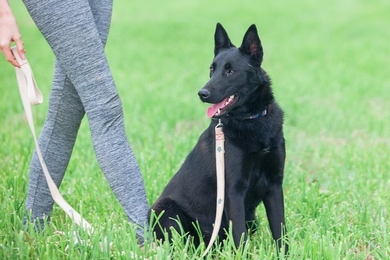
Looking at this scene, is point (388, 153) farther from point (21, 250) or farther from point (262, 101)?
point (21, 250)

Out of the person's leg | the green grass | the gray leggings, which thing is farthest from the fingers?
the green grass

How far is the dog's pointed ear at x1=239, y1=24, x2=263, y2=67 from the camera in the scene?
11.3 ft

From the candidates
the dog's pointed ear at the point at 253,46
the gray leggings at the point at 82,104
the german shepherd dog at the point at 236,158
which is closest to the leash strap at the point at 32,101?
the gray leggings at the point at 82,104

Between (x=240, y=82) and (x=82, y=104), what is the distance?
830 millimetres

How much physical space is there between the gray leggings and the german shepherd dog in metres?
0.23

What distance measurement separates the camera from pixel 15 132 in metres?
6.55

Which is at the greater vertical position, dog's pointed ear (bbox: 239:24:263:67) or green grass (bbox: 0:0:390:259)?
dog's pointed ear (bbox: 239:24:263:67)

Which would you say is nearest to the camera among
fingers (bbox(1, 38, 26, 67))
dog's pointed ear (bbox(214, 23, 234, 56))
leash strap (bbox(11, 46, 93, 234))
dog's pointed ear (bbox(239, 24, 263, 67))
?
fingers (bbox(1, 38, 26, 67))

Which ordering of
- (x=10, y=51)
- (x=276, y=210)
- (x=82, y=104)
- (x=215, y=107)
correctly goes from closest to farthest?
1. (x=10, y=51)
2. (x=215, y=107)
3. (x=276, y=210)
4. (x=82, y=104)

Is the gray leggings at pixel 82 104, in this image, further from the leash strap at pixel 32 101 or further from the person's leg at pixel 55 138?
the leash strap at pixel 32 101

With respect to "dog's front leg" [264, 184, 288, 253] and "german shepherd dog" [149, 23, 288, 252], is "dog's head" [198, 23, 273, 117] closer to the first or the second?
"german shepherd dog" [149, 23, 288, 252]

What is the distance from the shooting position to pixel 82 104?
11.7ft

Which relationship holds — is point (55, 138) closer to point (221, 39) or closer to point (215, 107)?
point (215, 107)

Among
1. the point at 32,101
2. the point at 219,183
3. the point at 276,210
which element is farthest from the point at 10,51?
the point at 276,210
